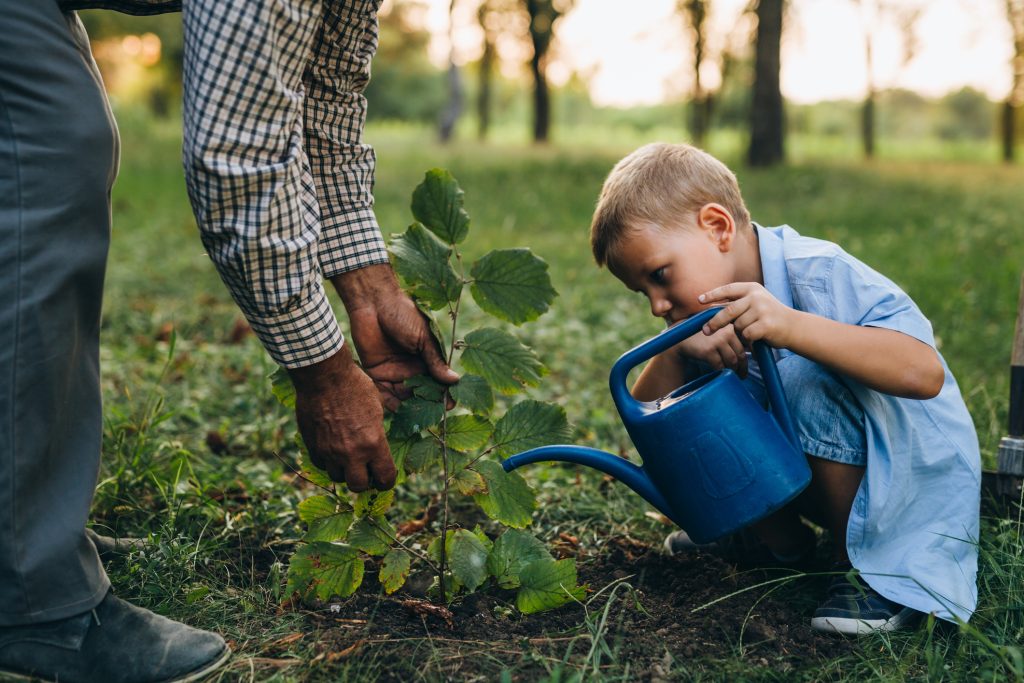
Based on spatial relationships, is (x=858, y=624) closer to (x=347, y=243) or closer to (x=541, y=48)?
(x=347, y=243)

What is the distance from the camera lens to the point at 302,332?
1.47m

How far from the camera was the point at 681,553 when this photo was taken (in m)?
2.12

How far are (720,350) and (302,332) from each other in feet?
3.10

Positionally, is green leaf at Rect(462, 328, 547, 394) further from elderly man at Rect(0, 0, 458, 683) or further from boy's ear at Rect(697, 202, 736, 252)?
boy's ear at Rect(697, 202, 736, 252)

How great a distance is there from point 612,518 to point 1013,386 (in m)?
1.06

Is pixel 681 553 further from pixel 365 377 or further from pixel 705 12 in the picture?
pixel 705 12

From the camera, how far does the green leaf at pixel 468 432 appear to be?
1825mm

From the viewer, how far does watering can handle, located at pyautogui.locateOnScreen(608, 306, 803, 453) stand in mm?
1607

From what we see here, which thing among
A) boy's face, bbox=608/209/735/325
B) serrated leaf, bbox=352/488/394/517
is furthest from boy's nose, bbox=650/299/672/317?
serrated leaf, bbox=352/488/394/517

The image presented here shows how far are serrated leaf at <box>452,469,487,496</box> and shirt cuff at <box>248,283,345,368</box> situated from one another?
1.42 feet

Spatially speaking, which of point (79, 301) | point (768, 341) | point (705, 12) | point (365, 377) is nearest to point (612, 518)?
point (768, 341)

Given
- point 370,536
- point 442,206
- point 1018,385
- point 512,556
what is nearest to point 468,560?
point 512,556

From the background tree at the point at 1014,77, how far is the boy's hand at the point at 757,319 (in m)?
20.9

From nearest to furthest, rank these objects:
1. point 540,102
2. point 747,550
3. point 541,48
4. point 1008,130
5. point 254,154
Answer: point 254,154
point 747,550
point 1008,130
point 540,102
point 541,48
